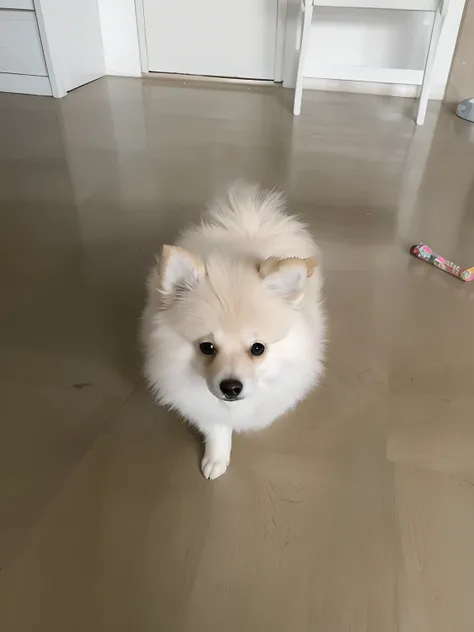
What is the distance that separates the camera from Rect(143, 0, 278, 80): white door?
4.16 metres

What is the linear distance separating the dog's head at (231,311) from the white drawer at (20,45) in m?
3.51

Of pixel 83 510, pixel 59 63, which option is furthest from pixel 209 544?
pixel 59 63

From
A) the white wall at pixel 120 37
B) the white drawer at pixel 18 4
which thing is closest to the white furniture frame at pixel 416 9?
the white wall at pixel 120 37

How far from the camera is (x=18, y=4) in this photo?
3584 millimetres

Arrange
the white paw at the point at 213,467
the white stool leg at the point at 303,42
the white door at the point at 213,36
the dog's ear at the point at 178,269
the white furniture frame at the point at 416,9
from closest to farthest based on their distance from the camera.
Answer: the dog's ear at the point at 178,269
the white paw at the point at 213,467
the white furniture frame at the point at 416,9
the white stool leg at the point at 303,42
the white door at the point at 213,36

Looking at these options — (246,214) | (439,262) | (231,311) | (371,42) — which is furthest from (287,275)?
(371,42)

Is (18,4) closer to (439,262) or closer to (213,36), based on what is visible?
(213,36)

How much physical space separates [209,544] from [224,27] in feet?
13.8

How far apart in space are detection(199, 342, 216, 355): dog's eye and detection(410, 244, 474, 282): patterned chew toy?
1.40 m

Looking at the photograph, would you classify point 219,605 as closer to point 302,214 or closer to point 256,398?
point 256,398

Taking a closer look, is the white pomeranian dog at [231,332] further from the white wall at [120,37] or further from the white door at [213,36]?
the white wall at [120,37]

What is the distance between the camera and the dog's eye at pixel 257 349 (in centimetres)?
104

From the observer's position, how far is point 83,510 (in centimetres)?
127

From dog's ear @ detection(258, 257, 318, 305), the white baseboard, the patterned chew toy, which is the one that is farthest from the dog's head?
the white baseboard
